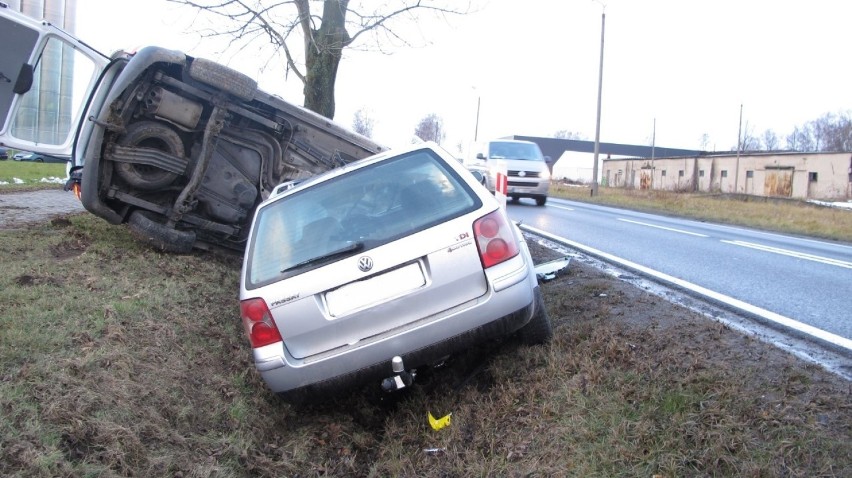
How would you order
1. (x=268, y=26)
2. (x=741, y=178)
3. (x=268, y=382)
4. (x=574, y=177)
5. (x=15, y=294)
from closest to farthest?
(x=268, y=382) → (x=15, y=294) → (x=268, y=26) → (x=741, y=178) → (x=574, y=177)

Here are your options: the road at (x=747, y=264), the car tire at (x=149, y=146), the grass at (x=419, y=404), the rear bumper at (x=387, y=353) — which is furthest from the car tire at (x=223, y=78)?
the road at (x=747, y=264)

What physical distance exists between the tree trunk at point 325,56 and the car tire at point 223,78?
20.5 feet

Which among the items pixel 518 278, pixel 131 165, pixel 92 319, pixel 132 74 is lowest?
pixel 92 319

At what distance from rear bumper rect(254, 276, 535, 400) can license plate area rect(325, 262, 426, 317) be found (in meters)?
0.22

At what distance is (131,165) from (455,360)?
3798 mm

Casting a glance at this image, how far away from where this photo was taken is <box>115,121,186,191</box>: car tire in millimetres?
6277

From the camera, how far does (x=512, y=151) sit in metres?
19.3

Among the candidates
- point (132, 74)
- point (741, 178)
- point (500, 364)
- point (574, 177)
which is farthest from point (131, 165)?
point (574, 177)

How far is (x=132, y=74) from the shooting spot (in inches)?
235

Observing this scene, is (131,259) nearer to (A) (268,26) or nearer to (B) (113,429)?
(B) (113,429)

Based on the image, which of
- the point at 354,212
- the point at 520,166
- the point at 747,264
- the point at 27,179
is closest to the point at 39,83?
the point at 354,212

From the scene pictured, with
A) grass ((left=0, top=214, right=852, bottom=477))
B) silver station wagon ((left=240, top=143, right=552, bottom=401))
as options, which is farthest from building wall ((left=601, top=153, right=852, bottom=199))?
silver station wagon ((left=240, top=143, right=552, bottom=401))

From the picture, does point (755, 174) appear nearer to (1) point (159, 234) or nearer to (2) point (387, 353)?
(1) point (159, 234)

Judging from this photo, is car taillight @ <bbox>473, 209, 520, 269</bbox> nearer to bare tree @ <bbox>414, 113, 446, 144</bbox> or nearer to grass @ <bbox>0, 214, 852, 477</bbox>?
grass @ <bbox>0, 214, 852, 477</bbox>
